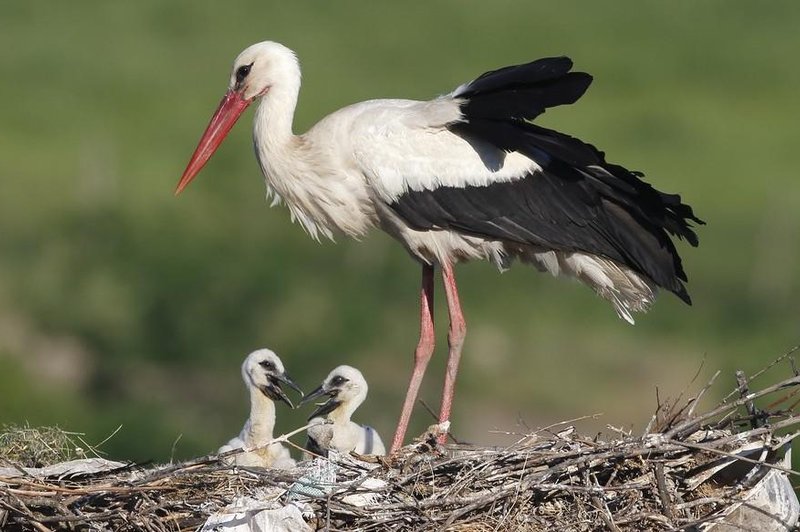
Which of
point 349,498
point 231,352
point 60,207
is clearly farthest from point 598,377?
point 349,498

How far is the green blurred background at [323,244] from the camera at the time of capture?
19.0 metres

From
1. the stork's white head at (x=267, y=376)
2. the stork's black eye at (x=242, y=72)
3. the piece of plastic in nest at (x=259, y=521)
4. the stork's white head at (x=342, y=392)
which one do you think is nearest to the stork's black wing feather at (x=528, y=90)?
the stork's black eye at (x=242, y=72)

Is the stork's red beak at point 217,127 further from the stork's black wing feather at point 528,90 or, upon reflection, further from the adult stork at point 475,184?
the stork's black wing feather at point 528,90

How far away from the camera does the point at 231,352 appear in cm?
1972

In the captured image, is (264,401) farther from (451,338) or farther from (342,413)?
(451,338)

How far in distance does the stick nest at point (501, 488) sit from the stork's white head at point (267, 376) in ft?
4.54

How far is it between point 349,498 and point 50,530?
1217 mm

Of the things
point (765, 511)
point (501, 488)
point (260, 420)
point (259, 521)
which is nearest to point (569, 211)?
point (260, 420)

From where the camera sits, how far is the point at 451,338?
32.2ft

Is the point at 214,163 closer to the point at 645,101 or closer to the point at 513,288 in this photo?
the point at 513,288

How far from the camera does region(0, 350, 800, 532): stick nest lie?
7.68m

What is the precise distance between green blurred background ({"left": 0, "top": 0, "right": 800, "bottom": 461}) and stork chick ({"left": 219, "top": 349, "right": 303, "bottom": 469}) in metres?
4.49

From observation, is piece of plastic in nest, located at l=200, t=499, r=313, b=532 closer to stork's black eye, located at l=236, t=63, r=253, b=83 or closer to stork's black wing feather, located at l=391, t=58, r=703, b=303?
stork's black wing feather, located at l=391, t=58, r=703, b=303

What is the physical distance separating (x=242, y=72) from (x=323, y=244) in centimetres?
1347
